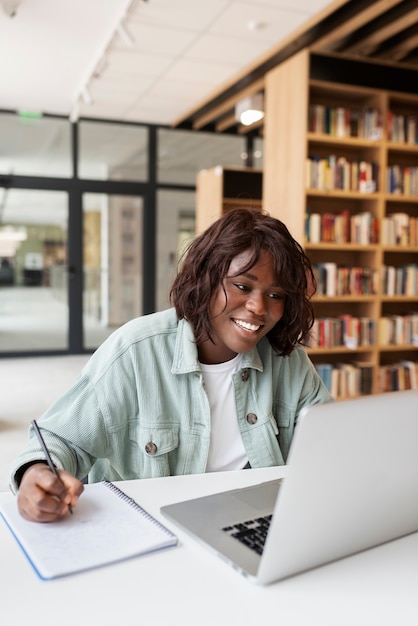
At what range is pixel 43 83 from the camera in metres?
5.57

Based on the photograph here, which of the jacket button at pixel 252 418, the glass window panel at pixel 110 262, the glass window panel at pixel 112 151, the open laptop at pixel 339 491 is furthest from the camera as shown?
the glass window panel at pixel 110 262

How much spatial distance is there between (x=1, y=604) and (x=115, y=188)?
672cm

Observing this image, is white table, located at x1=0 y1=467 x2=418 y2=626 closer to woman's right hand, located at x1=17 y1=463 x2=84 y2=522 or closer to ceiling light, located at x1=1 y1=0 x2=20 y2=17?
woman's right hand, located at x1=17 y1=463 x2=84 y2=522

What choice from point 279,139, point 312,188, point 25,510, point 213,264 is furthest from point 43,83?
point 25,510

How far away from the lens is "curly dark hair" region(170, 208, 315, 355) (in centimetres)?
133

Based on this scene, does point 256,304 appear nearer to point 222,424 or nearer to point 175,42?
point 222,424

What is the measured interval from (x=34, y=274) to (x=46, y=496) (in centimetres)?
663

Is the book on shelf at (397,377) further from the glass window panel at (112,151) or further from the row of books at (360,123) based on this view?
the glass window panel at (112,151)

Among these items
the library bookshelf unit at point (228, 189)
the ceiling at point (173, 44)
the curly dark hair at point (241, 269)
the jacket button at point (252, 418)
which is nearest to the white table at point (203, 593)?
the jacket button at point (252, 418)

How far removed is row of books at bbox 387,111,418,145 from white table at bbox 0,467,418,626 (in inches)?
164

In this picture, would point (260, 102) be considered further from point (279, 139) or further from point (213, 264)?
point (213, 264)

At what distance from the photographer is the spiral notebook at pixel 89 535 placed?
0.84m

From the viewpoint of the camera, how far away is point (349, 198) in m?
4.60

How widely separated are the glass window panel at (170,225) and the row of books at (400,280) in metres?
3.32
